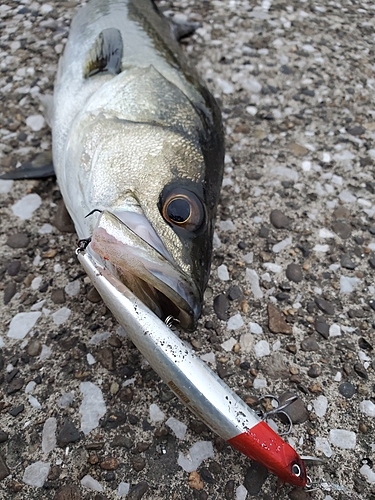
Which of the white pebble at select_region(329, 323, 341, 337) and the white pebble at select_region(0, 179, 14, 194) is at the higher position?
the white pebble at select_region(0, 179, 14, 194)

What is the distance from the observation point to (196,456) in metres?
1.80

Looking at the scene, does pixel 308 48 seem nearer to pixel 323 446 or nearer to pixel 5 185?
pixel 5 185

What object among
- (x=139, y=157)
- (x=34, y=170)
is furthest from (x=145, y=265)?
(x=34, y=170)

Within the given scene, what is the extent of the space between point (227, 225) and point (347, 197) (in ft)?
2.64

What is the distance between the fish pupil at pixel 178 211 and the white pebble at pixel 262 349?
77 cm

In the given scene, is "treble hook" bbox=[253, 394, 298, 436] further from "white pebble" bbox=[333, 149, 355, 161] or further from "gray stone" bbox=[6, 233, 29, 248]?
"white pebble" bbox=[333, 149, 355, 161]

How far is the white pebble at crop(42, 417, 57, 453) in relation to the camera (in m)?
1.79

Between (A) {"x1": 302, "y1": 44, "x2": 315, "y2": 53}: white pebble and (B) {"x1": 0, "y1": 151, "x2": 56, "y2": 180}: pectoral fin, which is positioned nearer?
(B) {"x1": 0, "y1": 151, "x2": 56, "y2": 180}: pectoral fin

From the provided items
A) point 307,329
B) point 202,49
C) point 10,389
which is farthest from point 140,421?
point 202,49

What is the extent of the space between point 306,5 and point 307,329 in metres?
3.15

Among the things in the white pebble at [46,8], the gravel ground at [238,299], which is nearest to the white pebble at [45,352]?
the gravel ground at [238,299]

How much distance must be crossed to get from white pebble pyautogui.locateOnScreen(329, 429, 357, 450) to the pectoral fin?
202 cm

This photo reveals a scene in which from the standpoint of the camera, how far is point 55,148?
2.42 m

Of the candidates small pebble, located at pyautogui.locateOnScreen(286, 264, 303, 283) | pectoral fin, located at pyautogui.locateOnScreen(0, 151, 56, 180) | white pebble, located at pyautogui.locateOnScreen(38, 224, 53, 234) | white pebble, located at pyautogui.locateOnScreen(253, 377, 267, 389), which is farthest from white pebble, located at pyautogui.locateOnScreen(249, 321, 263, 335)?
pectoral fin, located at pyautogui.locateOnScreen(0, 151, 56, 180)
